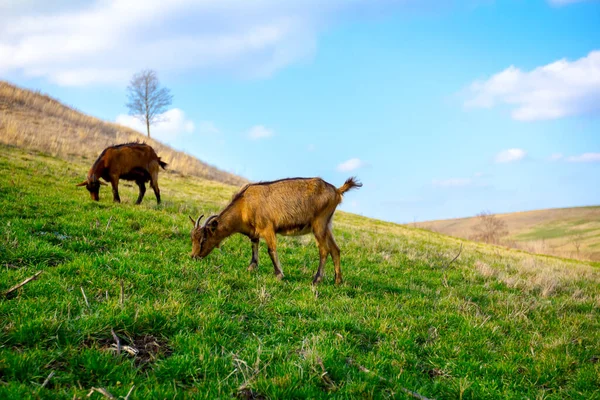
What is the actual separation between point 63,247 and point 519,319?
27.3 ft

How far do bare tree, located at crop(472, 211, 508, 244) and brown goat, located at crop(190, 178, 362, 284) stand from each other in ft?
140

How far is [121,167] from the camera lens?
13.8 metres

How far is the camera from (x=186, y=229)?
10.7 m

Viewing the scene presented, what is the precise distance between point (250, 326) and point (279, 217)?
296 centimetres

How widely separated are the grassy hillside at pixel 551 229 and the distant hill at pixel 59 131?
2588 centimetres

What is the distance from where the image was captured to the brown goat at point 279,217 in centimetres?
816

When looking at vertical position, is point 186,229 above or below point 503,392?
above

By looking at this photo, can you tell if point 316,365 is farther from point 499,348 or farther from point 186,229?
point 186,229

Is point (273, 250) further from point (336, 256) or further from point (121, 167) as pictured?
point (121, 167)

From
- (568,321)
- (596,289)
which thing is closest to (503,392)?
(568,321)

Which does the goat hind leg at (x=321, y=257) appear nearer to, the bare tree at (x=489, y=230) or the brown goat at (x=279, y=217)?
the brown goat at (x=279, y=217)

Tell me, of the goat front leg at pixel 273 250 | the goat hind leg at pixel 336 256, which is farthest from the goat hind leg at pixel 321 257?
the goat front leg at pixel 273 250

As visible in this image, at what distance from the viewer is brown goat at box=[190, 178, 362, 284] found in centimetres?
816

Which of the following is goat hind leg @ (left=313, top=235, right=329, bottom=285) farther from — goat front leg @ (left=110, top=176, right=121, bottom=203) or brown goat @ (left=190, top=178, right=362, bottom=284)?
goat front leg @ (left=110, top=176, right=121, bottom=203)
